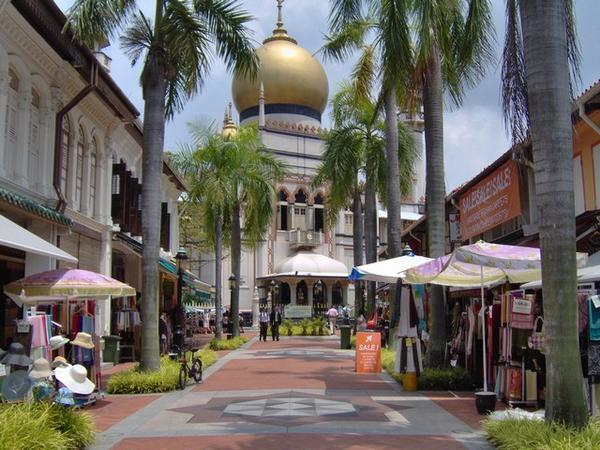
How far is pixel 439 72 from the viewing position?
16.0 meters

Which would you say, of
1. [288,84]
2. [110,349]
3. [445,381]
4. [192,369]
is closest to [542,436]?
[445,381]

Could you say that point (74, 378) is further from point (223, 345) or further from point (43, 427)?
point (223, 345)

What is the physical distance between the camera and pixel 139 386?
13594 mm

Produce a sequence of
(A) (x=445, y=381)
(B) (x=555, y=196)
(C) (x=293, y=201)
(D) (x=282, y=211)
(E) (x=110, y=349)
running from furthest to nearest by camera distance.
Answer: (D) (x=282, y=211)
(C) (x=293, y=201)
(E) (x=110, y=349)
(A) (x=445, y=381)
(B) (x=555, y=196)

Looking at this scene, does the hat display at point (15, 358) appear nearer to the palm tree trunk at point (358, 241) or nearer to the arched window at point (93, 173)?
the arched window at point (93, 173)

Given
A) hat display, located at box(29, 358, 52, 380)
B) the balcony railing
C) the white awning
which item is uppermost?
the balcony railing

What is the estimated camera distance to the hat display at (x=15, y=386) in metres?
8.48

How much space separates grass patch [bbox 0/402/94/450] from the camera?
7066 mm

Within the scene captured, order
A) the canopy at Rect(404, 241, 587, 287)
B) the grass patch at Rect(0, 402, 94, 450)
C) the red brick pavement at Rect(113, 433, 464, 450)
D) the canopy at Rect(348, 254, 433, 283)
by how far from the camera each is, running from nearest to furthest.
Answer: the grass patch at Rect(0, 402, 94, 450), the red brick pavement at Rect(113, 433, 464, 450), the canopy at Rect(404, 241, 587, 287), the canopy at Rect(348, 254, 433, 283)

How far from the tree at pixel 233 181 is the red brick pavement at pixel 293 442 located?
18380 millimetres

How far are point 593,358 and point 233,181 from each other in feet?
66.3

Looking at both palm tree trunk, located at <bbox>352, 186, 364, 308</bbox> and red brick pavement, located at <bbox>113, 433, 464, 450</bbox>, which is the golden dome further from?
red brick pavement, located at <bbox>113, 433, 464, 450</bbox>

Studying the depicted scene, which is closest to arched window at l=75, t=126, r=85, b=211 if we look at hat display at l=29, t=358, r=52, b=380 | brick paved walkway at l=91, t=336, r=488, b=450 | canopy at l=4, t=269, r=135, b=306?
brick paved walkway at l=91, t=336, r=488, b=450

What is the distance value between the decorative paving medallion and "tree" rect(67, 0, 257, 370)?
10.8ft
